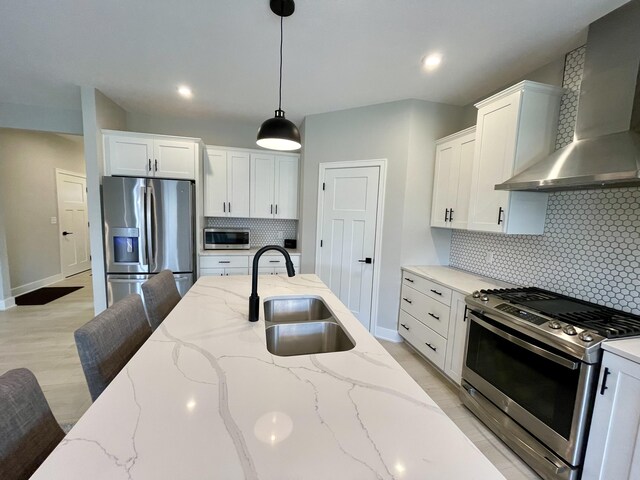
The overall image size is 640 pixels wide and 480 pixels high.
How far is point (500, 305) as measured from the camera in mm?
1815

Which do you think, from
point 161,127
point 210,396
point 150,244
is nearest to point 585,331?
point 210,396

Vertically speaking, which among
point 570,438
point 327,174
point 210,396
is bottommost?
point 570,438

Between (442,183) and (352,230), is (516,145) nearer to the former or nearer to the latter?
(442,183)

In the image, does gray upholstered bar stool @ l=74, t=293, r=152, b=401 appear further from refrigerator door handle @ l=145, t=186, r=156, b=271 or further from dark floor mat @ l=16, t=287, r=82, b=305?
dark floor mat @ l=16, t=287, r=82, b=305

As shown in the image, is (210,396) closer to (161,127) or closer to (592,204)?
(592,204)

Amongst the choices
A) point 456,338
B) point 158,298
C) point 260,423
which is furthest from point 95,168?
point 456,338

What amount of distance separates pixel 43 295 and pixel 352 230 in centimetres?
493

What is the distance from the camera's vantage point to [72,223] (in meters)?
5.48

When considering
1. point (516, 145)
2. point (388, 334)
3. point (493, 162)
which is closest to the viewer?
point (516, 145)

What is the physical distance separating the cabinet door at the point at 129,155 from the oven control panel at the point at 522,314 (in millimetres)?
3754

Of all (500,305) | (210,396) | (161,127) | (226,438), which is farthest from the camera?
(161,127)

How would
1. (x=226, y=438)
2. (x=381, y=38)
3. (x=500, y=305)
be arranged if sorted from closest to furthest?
(x=226, y=438) → (x=500, y=305) → (x=381, y=38)

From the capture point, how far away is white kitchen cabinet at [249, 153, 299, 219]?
377 centimetres

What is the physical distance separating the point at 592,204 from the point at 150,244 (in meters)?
3.98
